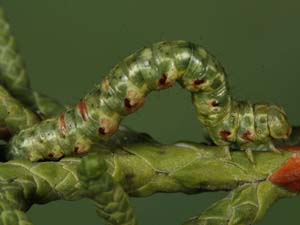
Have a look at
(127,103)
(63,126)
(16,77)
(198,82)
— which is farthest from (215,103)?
(16,77)

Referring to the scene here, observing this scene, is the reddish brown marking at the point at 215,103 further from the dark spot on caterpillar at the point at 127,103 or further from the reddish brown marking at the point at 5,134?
the reddish brown marking at the point at 5,134

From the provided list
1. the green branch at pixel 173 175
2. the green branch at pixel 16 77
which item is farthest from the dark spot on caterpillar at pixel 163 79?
the green branch at pixel 16 77

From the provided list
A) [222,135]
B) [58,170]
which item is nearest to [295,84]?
[222,135]

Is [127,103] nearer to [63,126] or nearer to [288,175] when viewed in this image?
[63,126]

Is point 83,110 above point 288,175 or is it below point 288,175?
above

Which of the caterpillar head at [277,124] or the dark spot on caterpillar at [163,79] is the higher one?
the dark spot on caterpillar at [163,79]

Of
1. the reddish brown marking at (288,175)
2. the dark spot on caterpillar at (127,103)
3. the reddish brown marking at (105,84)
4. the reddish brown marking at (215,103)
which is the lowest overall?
the reddish brown marking at (288,175)

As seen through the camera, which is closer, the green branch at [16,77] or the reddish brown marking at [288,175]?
the reddish brown marking at [288,175]
